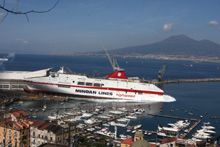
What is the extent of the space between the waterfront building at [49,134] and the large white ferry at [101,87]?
14.4m

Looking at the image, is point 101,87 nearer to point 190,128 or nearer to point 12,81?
point 190,128

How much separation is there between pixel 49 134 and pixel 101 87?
50.3 ft

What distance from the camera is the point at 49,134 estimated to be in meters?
12.9

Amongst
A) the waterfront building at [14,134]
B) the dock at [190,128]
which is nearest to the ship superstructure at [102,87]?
the dock at [190,128]

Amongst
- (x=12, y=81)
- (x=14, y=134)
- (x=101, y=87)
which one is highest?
(x=12, y=81)

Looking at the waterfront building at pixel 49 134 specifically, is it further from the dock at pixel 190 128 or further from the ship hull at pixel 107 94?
the ship hull at pixel 107 94

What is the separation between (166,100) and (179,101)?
2837 millimetres

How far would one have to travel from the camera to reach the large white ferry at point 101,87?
2803 centimetres

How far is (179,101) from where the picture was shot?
32.0 m

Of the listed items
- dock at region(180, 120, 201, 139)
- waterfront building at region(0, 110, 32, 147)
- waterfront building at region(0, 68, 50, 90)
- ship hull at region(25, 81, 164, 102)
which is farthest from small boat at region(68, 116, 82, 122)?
waterfront building at region(0, 68, 50, 90)

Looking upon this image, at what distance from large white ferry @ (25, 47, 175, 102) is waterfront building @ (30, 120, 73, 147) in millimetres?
14438

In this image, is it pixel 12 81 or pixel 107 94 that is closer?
pixel 107 94

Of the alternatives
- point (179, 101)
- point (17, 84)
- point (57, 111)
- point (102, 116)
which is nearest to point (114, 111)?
point (102, 116)

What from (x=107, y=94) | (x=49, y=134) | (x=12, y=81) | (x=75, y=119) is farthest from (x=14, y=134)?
(x=12, y=81)
